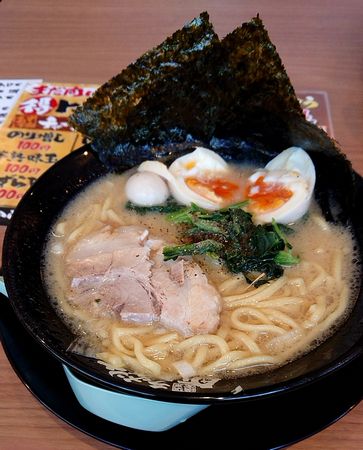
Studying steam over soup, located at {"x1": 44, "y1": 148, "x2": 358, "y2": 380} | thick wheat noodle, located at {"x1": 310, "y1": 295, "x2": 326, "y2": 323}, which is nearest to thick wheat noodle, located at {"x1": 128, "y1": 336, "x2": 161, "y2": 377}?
steam over soup, located at {"x1": 44, "y1": 148, "x2": 358, "y2": 380}

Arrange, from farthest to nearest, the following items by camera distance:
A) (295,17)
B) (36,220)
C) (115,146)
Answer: (295,17), (115,146), (36,220)

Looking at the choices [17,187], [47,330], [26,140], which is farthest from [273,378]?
[26,140]

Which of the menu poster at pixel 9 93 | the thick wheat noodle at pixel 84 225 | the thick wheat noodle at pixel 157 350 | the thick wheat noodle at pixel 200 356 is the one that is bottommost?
the thick wheat noodle at pixel 200 356

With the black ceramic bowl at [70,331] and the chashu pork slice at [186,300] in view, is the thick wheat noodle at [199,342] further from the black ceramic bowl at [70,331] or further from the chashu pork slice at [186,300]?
the black ceramic bowl at [70,331]

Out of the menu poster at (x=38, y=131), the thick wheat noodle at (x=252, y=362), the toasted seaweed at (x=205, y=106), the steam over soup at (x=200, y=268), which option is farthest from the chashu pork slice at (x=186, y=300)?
the menu poster at (x=38, y=131)

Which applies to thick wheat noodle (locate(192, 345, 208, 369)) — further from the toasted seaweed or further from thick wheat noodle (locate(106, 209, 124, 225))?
the toasted seaweed

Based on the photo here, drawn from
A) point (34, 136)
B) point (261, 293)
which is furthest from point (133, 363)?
point (34, 136)

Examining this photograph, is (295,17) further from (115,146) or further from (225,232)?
(225,232)
